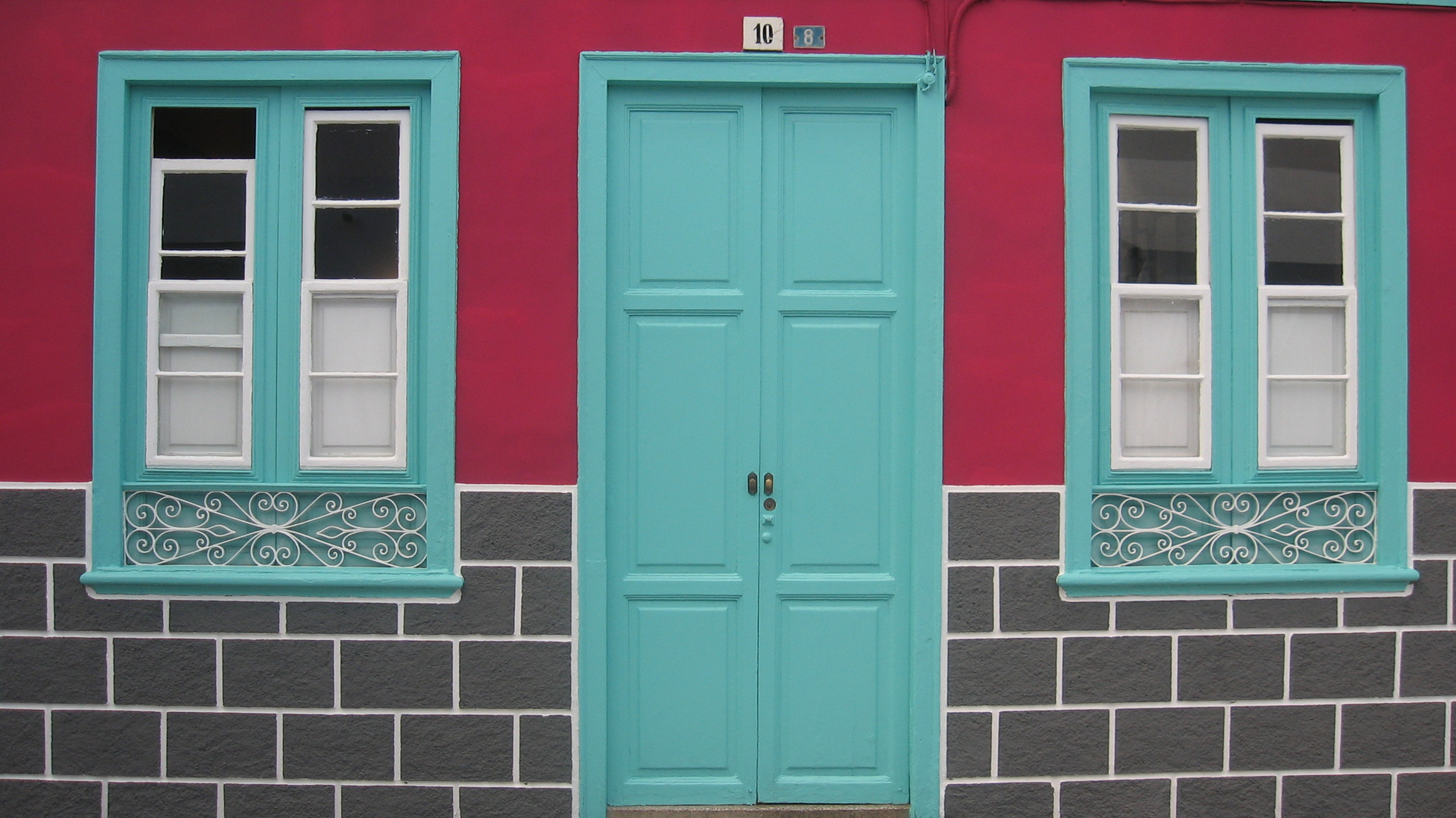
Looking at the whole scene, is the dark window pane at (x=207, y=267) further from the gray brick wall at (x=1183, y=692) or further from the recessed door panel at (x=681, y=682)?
the gray brick wall at (x=1183, y=692)

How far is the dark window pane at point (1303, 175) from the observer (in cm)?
375

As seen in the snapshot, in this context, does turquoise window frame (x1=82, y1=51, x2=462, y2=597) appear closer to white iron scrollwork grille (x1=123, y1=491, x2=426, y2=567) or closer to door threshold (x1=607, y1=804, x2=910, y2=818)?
white iron scrollwork grille (x1=123, y1=491, x2=426, y2=567)

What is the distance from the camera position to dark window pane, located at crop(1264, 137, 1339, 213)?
3.75 metres

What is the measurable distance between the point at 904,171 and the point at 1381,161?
199cm

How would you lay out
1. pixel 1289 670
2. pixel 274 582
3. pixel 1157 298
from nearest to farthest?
pixel 274 582, pixel 1289 670, pixel 1157 298

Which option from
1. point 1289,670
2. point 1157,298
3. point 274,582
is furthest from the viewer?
point 1157,298

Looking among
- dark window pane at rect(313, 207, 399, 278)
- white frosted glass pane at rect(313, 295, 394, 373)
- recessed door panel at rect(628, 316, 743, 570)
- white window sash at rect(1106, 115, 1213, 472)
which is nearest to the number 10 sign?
recessed door panel at rect(628, 316, 743, 570)

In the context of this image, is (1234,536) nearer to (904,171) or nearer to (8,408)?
(904,171)

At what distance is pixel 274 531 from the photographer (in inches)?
140

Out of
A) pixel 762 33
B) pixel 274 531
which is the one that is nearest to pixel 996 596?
pixel 762 33

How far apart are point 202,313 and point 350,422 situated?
0.77 m

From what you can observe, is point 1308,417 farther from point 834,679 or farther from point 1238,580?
point 834,679

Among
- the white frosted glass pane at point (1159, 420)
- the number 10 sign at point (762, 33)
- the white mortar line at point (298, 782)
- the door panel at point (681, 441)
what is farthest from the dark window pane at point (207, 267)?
the white frosted glass pane at point (1159, 420)

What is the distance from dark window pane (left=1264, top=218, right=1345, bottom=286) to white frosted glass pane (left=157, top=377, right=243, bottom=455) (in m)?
4.43
